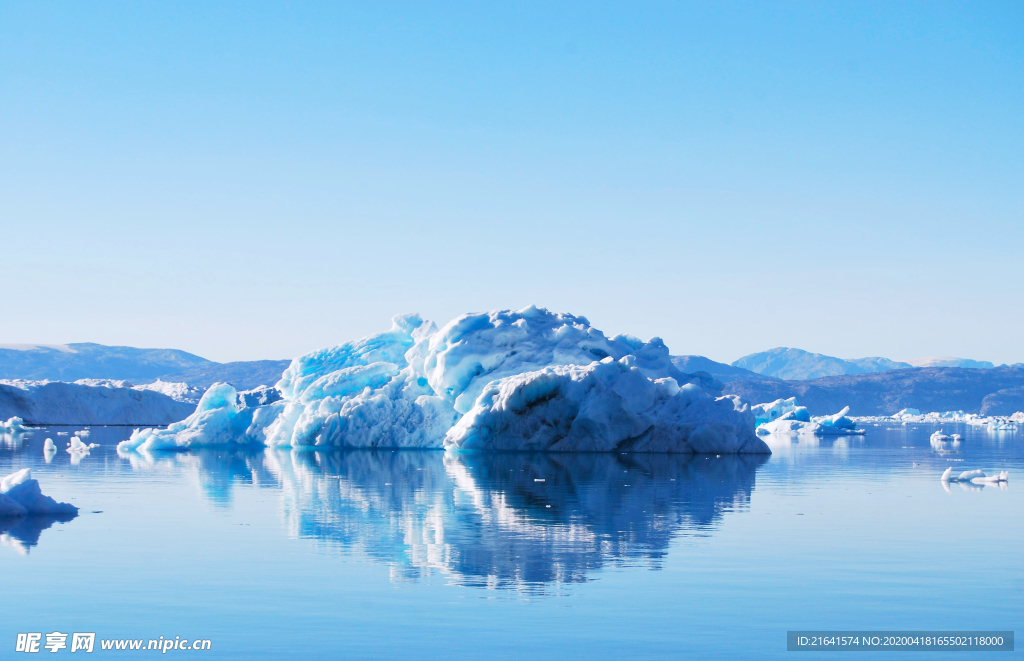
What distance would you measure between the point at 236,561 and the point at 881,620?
6.46 m

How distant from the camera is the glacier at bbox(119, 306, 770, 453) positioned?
31.8m

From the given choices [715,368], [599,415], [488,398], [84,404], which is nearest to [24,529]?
[488,398]

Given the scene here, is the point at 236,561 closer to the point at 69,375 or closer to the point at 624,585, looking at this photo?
the point at 624,585

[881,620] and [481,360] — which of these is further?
[481,360]

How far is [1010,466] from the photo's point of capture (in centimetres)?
2772

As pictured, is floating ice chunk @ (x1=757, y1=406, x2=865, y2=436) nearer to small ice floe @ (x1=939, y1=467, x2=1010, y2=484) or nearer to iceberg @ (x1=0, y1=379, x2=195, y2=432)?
small ice floe @ (x1=939, y1=467, x2=1010, y2=484)

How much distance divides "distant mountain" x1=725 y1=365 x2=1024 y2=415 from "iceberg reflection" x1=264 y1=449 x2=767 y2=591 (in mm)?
108899

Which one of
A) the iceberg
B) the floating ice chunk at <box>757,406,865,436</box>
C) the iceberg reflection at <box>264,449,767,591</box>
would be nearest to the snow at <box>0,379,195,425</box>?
the iceberg

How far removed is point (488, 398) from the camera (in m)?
32.3

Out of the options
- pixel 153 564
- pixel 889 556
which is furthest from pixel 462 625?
→ pixel 889 556

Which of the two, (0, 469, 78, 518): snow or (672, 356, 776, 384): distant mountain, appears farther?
(672, 356, 776, 384): distant mountain

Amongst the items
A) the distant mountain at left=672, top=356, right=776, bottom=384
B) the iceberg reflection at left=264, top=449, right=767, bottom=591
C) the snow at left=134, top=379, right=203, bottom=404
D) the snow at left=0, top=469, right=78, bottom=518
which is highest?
the distant mountain at left=672, top=356, right=776, bottom=384

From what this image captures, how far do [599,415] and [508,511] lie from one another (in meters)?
16.4

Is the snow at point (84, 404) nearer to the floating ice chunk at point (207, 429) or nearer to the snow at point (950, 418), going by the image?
the floating ice chunk at point (207, 429)
